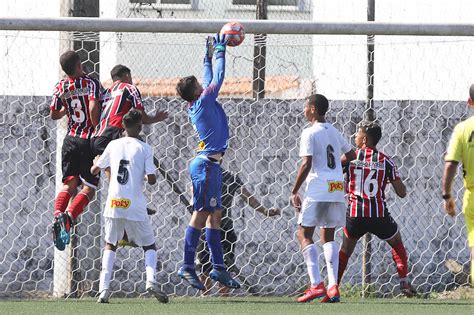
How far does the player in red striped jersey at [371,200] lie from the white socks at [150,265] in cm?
189

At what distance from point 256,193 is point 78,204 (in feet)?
6.84

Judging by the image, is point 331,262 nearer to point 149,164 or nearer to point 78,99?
point 149,164

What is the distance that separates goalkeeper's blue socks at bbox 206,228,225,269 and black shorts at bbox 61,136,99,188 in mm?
1193

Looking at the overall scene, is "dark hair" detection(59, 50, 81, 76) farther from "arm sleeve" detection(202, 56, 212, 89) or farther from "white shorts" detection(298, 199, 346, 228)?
"white shorts" detection(298, 199, 346, 228)

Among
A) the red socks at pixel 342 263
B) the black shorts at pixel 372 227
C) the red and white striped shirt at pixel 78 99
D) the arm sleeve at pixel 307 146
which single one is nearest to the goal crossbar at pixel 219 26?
the red and white striped shirt at pixel 78 99

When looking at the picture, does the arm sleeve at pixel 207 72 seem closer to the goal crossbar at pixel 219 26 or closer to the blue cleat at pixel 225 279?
the goal crossbar at pixel 219 26

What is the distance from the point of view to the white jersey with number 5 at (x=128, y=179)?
1039cm

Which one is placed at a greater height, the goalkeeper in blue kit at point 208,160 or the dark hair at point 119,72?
the dark hair at point 119,72

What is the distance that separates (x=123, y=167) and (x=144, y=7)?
580cm

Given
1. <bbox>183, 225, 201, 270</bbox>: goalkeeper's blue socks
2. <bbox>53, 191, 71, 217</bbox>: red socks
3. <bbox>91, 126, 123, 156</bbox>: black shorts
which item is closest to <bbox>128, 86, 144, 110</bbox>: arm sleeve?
<bbox>91, 126, 123, 156</bbox>: black shorts

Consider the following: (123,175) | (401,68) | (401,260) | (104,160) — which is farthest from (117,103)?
(401,68)

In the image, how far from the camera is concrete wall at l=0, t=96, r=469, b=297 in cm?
1217

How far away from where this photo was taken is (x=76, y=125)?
11.2m

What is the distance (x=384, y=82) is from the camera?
12.6m
